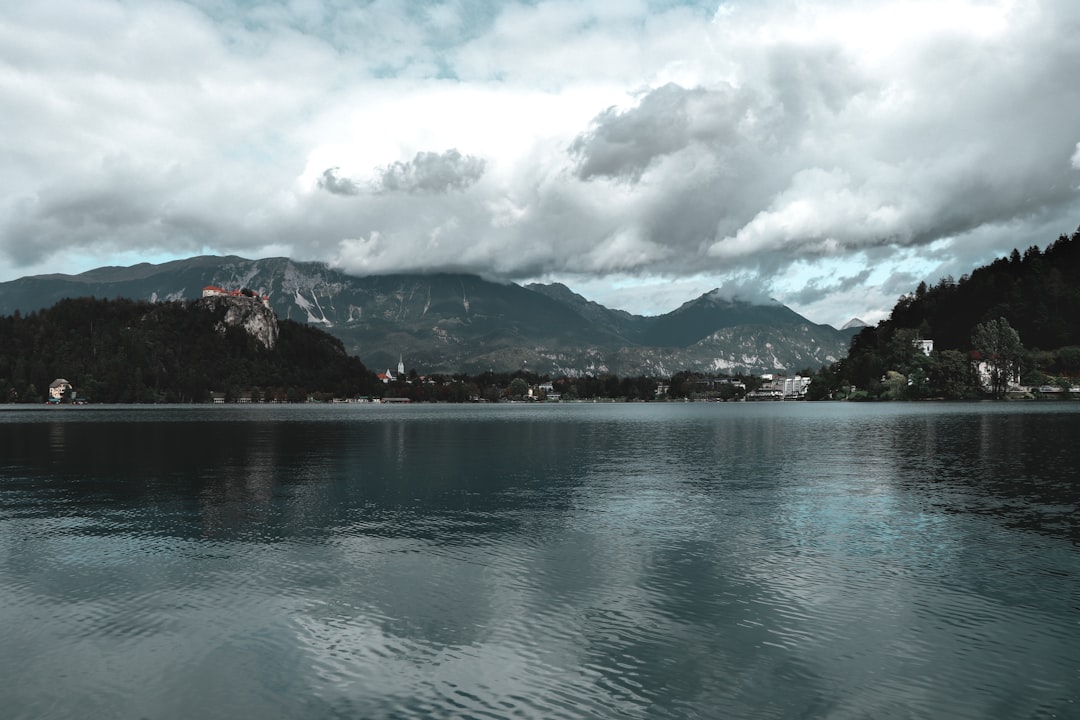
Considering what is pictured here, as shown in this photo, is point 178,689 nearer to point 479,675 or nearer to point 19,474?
point 479,675

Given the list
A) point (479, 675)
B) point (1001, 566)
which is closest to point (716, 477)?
point (1001, 566)

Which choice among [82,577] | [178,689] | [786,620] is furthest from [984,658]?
[82,577]

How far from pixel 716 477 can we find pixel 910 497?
18083 millimetres

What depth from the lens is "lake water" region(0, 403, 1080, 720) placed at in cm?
1952

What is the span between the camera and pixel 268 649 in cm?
2286

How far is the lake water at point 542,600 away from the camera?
19.5m

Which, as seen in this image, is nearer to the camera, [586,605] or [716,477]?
[586,605]

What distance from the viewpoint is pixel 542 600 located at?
2797 cm

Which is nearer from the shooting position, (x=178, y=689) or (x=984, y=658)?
(x=178, y=689)

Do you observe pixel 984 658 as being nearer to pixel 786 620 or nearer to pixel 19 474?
pixel 786 620

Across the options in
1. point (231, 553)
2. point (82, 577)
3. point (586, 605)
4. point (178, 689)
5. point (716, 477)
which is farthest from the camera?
point (716, 477)

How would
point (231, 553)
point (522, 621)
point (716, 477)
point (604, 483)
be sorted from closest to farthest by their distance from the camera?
point (522, 621), point (231, 553), point (604, 483), point (716, 477)

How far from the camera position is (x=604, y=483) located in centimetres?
6378

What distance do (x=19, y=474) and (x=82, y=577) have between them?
52.2 meters
